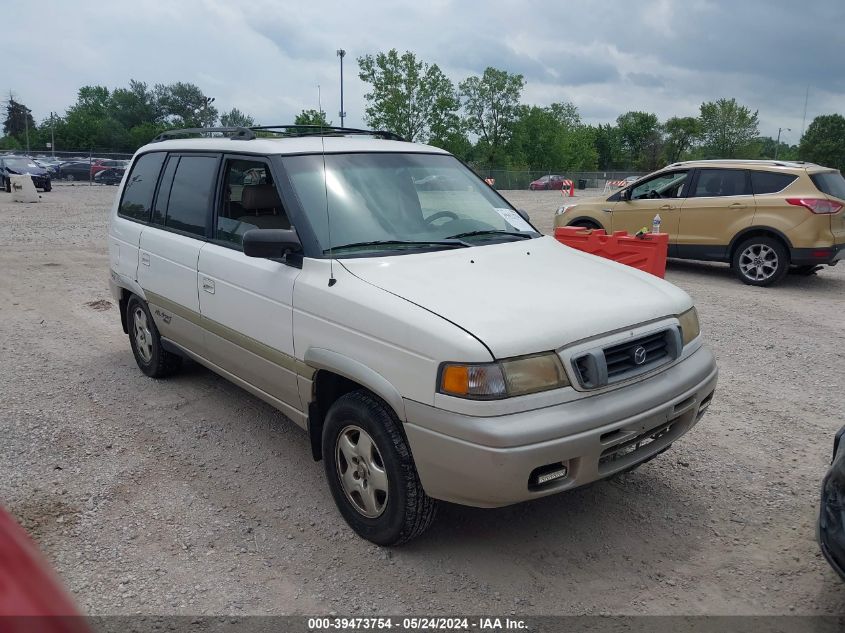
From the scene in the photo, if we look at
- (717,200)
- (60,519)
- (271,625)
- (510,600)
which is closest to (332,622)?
(271,625)

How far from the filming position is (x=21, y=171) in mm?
29391

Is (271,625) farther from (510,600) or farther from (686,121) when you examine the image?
(686,121)

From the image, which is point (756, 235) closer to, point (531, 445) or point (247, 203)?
point (247, 203)

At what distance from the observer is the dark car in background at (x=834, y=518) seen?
261 cm

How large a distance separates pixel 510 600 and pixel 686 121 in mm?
102663

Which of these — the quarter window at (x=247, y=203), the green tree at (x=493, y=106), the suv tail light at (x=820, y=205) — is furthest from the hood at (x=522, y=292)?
the green tree at (x=493, y=106)

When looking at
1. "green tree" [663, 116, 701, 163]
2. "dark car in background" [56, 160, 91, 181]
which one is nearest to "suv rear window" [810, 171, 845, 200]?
"dark car in background" [56, 160, 91, 181]

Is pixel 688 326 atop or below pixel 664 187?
below

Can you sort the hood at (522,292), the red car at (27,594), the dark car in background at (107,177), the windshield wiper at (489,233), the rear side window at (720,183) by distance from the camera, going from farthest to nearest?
the dark car in background at (107,177) < the rear side window at (720,183) < the windshield wiper at (489,233) < the hood at (522,292) < the red car at (27,594)

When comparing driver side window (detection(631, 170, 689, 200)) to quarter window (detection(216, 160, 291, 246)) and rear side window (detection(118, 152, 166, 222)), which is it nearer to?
rear side window (detection(118, 152, 166, 222))

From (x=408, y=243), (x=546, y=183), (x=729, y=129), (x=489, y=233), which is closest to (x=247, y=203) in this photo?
(x=408, y=243)

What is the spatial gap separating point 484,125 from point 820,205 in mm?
69509

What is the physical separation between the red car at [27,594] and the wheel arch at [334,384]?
6.10ft

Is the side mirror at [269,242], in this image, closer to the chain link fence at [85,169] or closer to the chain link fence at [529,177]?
the chain link fence at [85,169]
